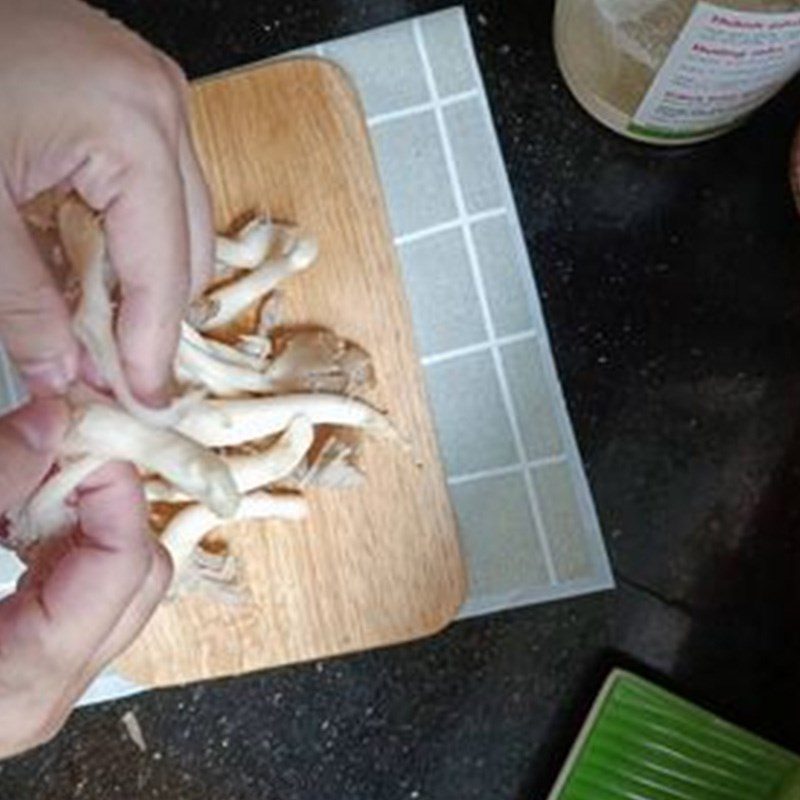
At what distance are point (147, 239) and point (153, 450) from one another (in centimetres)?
12

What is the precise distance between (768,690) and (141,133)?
0.46 meters

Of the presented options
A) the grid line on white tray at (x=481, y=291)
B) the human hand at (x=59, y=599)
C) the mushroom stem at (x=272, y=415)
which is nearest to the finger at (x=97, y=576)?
the human hand at (x=59, y=599)

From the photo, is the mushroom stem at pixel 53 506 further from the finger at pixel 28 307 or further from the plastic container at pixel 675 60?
the plastic container at pixel 675 60

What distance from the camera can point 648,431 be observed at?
759 mm

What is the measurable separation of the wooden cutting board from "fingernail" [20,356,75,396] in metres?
0.19

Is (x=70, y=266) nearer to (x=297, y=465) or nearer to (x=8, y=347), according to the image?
(x=8, y=347)

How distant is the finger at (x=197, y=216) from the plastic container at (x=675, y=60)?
0.21 meters

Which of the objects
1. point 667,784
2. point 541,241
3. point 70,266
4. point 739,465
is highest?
point 70,266

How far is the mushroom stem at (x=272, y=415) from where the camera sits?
2.28ft

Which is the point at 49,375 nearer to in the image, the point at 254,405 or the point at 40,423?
the point at 40,423

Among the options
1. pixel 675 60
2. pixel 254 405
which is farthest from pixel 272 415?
pixel 675 60

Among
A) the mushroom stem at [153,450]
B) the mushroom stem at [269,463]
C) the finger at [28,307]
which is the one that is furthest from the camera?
the mushroom stem at [269,463]

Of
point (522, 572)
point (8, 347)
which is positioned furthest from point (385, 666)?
point (8, 347)

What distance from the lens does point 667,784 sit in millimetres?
744
